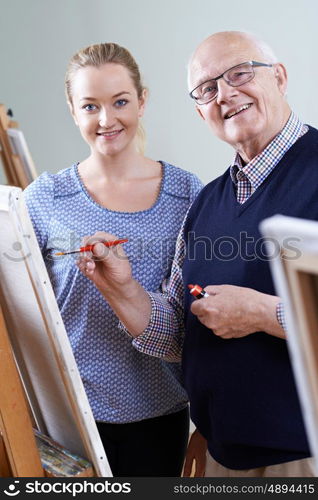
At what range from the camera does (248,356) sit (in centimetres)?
146

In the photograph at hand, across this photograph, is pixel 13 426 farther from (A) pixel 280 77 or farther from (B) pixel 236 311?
(A) pixel 280 77

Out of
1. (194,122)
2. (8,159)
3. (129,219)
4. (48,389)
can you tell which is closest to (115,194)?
(129,219)

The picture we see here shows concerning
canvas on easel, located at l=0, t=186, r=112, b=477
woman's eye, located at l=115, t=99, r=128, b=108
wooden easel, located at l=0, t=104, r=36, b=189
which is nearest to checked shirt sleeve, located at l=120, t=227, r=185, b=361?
canvas on easel, located at l=0, t=186, r=112, b=477

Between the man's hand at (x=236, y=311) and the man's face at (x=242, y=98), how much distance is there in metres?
0.32

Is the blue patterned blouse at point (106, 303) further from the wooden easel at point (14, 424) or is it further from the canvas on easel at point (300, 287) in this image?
the canvas on easel at point (300, 287)

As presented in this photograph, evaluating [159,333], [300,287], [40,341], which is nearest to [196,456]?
[159,333]

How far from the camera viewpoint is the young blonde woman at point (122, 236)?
5.92 ft

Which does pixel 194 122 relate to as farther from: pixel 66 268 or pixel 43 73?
pixel 66 268

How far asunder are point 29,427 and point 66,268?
0.57 metres

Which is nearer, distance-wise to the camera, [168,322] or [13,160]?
[168,322]

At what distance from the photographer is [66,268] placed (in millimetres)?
1824

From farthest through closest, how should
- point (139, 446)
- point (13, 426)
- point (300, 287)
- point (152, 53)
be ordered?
point (152, 53)
point (139, 446)
point (13, 426)
point (300, 287)

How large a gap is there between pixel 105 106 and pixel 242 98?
42 cm

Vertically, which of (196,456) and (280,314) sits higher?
(280,314)
